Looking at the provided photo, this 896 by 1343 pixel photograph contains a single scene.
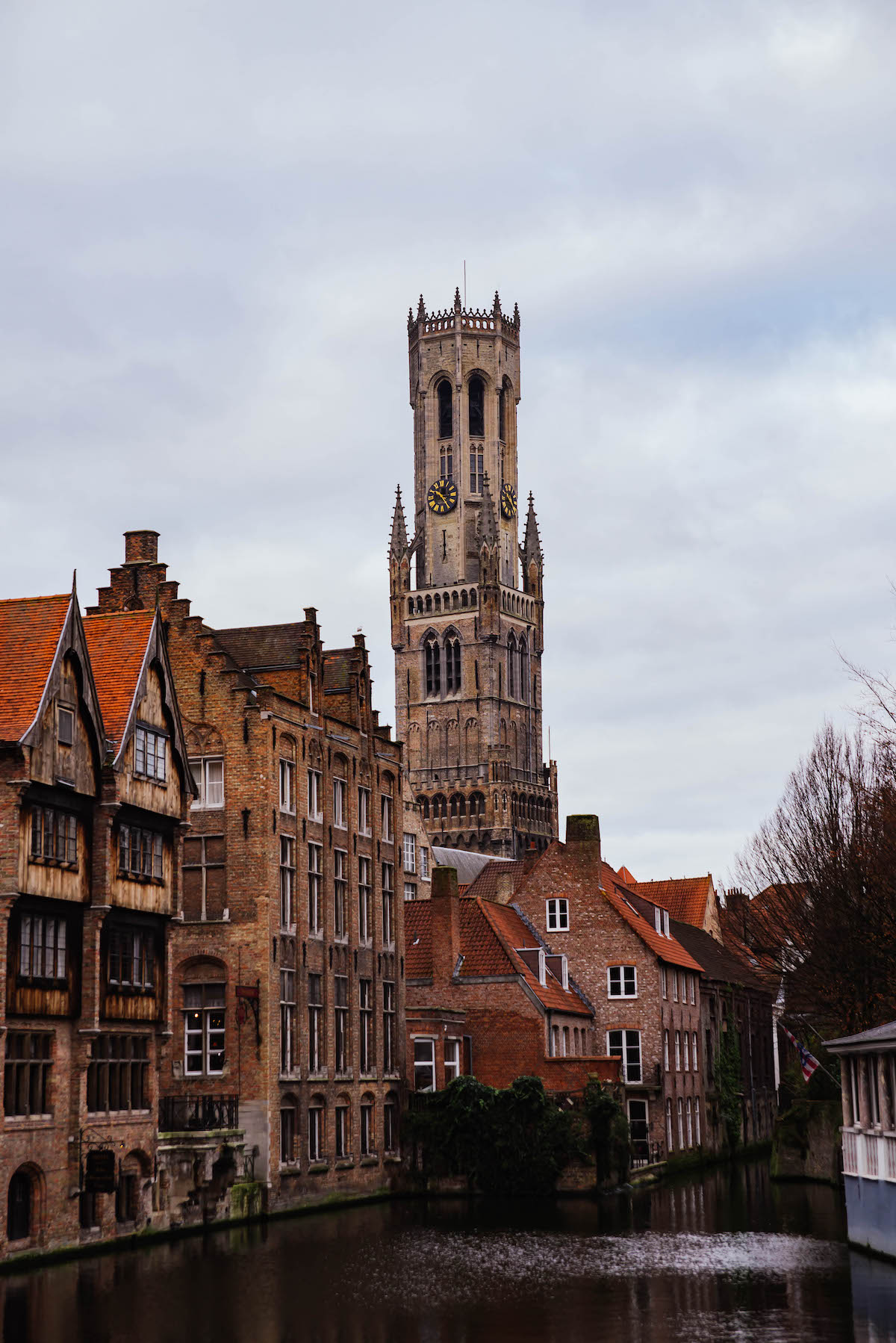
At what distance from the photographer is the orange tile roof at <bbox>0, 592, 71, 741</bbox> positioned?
123 ft

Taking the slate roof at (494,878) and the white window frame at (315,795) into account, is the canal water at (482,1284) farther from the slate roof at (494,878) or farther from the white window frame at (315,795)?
the slate roof at (494,878)

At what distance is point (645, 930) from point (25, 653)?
34489 millimetres

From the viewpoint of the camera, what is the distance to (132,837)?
137 feet

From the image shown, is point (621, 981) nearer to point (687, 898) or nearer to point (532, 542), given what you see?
point (687, 898)

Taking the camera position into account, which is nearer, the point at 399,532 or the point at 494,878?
the point at 494,878

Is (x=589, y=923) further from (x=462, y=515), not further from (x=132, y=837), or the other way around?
(x=462, y=515)

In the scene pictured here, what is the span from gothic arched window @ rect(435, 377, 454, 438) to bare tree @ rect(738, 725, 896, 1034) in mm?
113583

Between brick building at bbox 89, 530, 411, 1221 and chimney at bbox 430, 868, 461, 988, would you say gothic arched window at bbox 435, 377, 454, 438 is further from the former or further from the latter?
brick building at bbox 89, 530, 411, 1221

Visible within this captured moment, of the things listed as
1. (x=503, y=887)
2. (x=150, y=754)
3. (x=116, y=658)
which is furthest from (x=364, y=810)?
(x=503, y=887)

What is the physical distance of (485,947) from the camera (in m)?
61.8

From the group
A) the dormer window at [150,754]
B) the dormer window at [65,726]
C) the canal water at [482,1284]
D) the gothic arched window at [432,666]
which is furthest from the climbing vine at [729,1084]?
the gothic arched window at [432,666]

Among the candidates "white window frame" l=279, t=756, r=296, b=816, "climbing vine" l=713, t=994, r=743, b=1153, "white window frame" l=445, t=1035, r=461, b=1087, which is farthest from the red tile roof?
"white window frame" l=279, t=756, r=296, b=816

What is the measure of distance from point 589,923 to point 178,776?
26.0 m

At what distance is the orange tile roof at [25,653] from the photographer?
3759 cm
